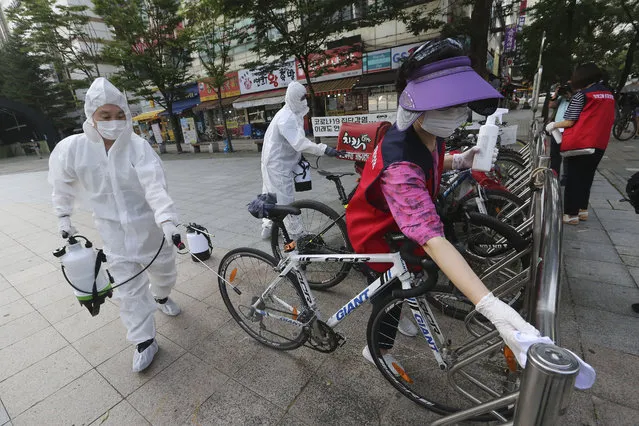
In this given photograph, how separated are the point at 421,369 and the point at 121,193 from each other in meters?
2.47

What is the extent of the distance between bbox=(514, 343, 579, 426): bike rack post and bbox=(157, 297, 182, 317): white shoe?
2.99 metres

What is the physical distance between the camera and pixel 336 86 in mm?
16109

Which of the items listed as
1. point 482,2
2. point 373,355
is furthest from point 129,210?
point 482,2

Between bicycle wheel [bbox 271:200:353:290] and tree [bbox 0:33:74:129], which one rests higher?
tree [bbox 0:33:74:129]

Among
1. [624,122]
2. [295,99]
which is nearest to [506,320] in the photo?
[295,99]

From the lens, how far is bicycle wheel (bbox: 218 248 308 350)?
7.47 ft

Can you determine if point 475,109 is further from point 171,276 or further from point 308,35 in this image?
point 308,35

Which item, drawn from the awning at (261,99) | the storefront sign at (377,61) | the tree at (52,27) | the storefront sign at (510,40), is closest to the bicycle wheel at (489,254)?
the storefront sign at (377,61)

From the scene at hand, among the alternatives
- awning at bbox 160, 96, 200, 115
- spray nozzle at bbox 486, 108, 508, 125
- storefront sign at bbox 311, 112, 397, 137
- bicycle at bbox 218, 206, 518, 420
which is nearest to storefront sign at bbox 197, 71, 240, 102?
awning at bbox 160, 96, 200, 115

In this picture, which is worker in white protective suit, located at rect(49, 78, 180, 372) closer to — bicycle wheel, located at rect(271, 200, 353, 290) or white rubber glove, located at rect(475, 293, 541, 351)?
bicycle wheel, located at rect(271, 200, 353, 290)

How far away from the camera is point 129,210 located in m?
2.28

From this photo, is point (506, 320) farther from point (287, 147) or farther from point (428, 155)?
point (287, 147)

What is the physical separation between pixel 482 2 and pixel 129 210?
26.6 feet

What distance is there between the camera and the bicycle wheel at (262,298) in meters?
2.28
